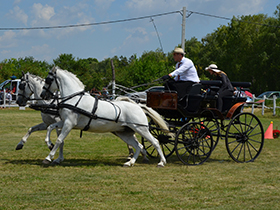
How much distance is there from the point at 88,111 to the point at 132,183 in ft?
7.42

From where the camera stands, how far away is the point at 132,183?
22.5 feet

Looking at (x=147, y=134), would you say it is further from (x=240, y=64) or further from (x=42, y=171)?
(x=240, y=64)

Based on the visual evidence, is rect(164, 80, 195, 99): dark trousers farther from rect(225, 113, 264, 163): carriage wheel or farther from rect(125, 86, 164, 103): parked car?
rect(225, 113, 264, 163): carriage wheel

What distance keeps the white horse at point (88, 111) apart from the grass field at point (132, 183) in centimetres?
79

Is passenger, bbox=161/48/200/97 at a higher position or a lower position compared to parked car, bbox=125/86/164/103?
higher

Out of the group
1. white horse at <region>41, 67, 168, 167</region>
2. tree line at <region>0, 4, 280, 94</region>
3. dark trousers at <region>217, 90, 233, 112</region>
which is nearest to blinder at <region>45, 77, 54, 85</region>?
white horse at <region>41, 67, 168, 167</region>

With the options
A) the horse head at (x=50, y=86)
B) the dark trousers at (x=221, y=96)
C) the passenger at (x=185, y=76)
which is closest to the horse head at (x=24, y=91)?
the horse head at (x=50, y=86)

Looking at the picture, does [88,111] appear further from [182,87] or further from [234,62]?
[234,62]

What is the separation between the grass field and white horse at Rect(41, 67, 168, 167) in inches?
30.9

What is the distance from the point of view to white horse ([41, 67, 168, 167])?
27.5 ft

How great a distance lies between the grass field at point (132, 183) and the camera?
5.57 m

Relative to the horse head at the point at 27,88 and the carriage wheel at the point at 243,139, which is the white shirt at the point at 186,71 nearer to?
the carriage wheel at the point at 243,139

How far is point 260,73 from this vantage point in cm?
5572

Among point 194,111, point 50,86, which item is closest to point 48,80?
point 50,86
